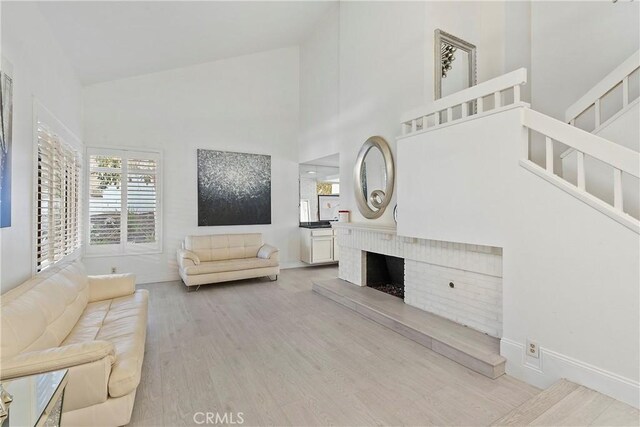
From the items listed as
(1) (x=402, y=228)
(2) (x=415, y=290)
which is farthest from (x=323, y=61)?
(2) (x=415, y=290)

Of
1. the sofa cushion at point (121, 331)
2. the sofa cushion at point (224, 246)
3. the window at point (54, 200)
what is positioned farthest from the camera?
the sofa cushion at point (224, 246)

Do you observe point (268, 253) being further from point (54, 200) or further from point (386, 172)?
point (54, 200)

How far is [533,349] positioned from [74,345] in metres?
2.88

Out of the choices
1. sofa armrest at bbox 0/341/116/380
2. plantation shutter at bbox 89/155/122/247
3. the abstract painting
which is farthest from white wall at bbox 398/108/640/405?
plantation shutter at bbox 89/155/122/247

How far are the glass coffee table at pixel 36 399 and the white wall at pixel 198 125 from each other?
4016 mm

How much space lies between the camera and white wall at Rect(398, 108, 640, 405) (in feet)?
5.65

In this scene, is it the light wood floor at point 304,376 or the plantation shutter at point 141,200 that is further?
the plantation shutter at point 141,200

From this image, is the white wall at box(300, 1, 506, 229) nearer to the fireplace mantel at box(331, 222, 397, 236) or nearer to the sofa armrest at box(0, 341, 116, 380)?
the fireplace mantel at box(331, 222, 397, 236)

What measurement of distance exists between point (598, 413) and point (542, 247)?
953 mm

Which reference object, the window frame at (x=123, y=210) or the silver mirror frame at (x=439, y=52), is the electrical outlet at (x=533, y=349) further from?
the window frame at (x=123, y=210)

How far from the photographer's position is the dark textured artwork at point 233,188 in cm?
554

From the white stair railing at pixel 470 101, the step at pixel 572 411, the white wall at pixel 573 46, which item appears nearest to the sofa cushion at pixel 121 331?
the step at pixel 572 411

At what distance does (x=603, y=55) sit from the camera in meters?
2.93

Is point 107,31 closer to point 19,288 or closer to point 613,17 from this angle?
point 19,288
